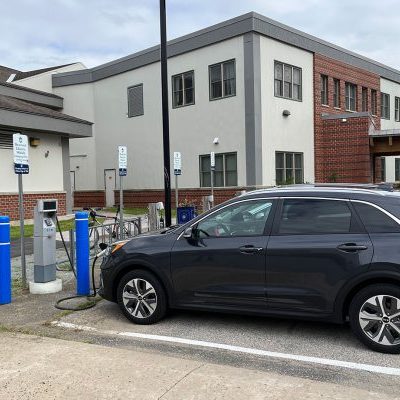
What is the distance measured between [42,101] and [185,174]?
9338 millimetres

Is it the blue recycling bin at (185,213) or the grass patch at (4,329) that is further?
the blue recycling bin at (185,213)

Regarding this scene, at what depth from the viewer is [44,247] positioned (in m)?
7.45

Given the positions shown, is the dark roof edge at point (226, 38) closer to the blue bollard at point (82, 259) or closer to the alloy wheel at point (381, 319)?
the blue bollard at point (82, 259)

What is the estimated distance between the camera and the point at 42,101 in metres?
27.0

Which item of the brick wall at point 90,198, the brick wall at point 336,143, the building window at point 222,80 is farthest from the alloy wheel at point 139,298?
the brick wall at point 90,198

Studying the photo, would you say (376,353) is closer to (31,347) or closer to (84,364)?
(84,364)

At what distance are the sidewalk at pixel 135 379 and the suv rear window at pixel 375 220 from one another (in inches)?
65.2

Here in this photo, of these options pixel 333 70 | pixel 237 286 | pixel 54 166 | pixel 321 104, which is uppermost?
pixel 333 70

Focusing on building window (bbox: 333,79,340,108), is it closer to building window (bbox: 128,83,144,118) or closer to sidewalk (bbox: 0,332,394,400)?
building window (bbox: 128,83,144,118)

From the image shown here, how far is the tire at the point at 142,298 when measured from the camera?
19.4 feet

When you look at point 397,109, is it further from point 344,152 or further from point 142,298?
point 142,298

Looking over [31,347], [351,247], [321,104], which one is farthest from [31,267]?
[321,104]

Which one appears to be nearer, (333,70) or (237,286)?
(237,286)

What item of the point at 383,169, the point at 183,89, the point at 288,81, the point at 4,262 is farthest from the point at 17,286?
the point at 383,169
